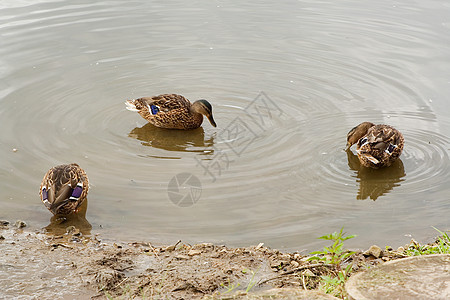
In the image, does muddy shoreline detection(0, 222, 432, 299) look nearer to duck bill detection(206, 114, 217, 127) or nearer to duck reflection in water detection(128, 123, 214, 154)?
duck reflection in water detection(128, 123, 214, 154)

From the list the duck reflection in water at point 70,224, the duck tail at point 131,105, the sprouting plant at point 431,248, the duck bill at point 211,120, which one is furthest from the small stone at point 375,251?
the duck tail at point 131,105

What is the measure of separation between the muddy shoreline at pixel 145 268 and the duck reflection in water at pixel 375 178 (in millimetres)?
1828

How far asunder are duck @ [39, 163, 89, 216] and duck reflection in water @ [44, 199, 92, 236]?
0.24ft

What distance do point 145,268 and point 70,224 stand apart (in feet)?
5.78

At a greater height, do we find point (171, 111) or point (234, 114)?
point (171, 111)

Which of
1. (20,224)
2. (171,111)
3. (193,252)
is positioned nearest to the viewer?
(193,252)

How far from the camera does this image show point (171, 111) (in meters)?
9.66

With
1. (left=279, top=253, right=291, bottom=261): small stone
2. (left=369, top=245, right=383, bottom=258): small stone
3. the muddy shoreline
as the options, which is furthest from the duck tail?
(left=369, top=245, right=383, bottom=258): small stone

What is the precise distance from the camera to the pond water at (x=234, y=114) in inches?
289


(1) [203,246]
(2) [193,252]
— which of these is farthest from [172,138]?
(2) [193,252]

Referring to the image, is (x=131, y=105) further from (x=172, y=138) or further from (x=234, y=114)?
(x=234, y=114)

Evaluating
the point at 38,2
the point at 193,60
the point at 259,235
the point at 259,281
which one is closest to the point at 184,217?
the point at 259,235

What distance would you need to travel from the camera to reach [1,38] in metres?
12.7

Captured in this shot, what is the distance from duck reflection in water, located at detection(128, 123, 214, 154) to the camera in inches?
365
